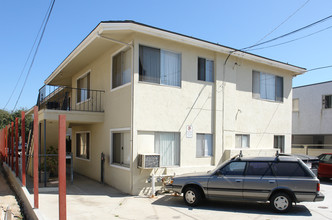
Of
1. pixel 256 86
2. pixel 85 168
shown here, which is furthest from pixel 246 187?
pixel 85 168

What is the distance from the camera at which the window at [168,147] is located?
1026 centimetres

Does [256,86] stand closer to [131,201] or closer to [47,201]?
[131,201]

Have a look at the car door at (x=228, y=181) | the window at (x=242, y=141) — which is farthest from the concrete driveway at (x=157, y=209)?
the window at (x=242, y=141)

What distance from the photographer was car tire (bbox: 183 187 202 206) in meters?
8.16

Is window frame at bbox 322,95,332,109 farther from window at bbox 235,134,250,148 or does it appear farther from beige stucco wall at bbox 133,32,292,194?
window at bbox 235,134,250,148

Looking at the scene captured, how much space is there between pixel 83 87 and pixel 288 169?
11235 mm

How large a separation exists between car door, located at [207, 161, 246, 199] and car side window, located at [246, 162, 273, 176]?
182mm

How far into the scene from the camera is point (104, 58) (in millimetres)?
12289

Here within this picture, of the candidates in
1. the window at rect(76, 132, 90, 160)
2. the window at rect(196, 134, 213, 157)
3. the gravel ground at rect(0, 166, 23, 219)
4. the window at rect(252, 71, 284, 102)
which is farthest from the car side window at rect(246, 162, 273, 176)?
the window at rect(76, 132, 90, 160)

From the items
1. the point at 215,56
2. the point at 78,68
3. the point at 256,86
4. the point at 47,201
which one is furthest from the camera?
the point at 78,68

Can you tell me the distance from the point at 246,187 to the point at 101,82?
7.81m

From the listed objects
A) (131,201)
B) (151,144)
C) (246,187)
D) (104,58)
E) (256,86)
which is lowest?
(131,201)

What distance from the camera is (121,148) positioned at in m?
10.8

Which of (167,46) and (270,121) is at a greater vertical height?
(167,46)
